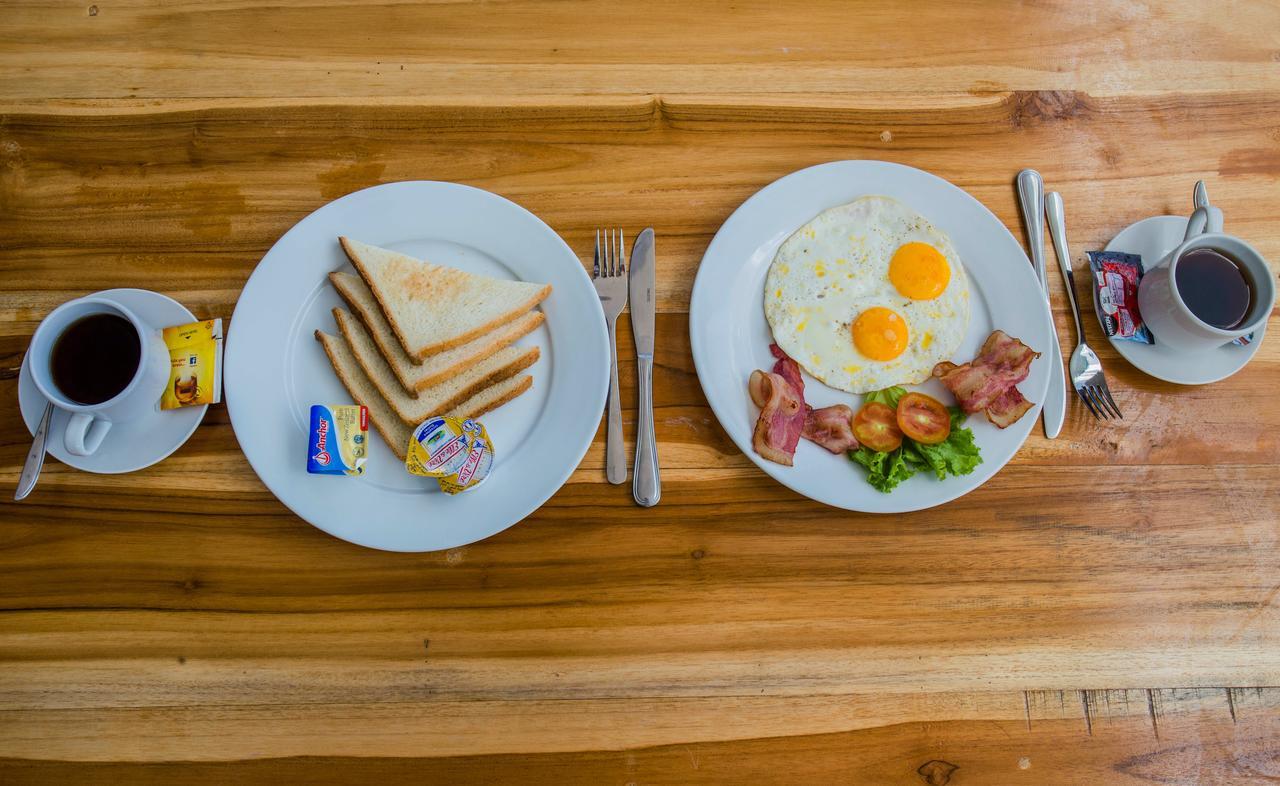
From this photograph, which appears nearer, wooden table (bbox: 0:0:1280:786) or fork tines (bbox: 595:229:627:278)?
wooden table (bbox: 0:0:1280:786)

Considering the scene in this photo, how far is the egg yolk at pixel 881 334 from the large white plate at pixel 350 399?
65 cm

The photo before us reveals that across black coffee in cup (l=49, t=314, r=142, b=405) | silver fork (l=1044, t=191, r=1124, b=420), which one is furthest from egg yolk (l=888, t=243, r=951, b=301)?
black coffee in cup (l=49, t=314, r=142, b=405)

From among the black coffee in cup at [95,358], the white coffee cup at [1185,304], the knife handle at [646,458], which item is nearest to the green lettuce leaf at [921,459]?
the knife handle at [646,458]

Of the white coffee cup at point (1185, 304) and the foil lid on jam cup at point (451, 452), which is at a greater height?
the white coffee cup at point (1185, 304)

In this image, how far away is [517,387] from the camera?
5.49 ft

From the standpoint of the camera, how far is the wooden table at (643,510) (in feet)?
5.51

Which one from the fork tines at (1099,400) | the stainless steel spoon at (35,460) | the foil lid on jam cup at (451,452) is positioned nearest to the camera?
the foil lid on jam cup at (451,452)

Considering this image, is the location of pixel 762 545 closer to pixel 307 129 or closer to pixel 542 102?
pixel 542 102

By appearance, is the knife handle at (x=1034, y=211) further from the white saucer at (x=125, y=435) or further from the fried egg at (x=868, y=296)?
the white saucer at (x=125, y=435)

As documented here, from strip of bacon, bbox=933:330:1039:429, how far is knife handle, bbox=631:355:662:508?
73 centimetres

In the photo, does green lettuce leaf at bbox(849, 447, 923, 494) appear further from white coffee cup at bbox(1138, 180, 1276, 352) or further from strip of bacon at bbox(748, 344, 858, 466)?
white coffee cup at bbox(1138, 180, 1276, 352)

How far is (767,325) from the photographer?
5.82 feet

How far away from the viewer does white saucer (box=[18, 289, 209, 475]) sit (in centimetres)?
163

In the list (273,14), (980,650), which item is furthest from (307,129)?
(980,650)
